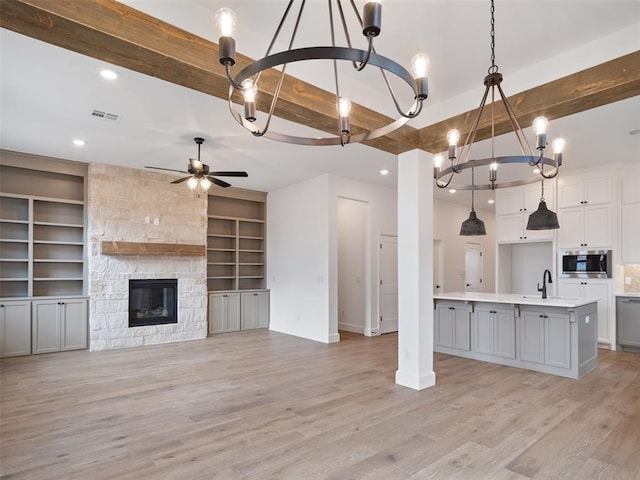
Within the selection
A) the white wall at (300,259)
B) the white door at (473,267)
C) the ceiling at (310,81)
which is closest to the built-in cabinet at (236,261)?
the white wall at (300,259)

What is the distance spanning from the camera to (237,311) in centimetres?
792

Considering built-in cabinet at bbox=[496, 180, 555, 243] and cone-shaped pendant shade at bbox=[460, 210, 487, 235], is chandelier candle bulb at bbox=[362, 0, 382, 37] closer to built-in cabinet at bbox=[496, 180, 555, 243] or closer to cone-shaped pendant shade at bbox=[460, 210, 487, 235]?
cone-shaped pendant shade at bbox=[460, 210, 487, 235]

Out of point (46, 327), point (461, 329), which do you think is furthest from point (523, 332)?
point (46, 327)

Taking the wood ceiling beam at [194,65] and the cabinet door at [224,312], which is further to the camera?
the cabinet door at [224,312]

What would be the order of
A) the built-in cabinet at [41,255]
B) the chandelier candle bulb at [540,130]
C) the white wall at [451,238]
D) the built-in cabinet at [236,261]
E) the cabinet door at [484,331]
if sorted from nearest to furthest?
the chandelier candle bulb at [540,130] → the cabinet door at [484,331] → the built-in cabinet at [41,255] → the built-in cabinet at [236,261] → the white wall at [451,238]

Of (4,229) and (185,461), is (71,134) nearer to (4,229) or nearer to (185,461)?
(4,229)

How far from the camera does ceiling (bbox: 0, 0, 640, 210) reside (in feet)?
8.97

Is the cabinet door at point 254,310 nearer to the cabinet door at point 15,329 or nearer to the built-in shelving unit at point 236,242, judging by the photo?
the built-in shelving unit at point 236,242

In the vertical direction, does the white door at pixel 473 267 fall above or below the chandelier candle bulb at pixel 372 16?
below

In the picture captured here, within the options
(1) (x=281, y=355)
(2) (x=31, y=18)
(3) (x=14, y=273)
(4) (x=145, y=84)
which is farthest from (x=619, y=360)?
(3) (x=14, y=273)

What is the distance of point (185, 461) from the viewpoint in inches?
106

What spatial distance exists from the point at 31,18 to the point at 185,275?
5.51 metres

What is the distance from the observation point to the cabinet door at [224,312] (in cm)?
760

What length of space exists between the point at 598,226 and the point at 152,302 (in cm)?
770
